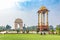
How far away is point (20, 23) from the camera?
142ft

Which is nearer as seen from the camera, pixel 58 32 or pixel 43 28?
pixel 58 32

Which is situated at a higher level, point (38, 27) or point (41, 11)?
point (41, 11)

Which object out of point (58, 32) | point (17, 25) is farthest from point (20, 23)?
point (58, 32)

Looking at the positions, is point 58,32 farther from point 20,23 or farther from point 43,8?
point 20,23

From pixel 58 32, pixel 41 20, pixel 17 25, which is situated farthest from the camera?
pixel 17 25

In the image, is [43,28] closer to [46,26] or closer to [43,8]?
[46,26]

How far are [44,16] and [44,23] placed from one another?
57.4 inches

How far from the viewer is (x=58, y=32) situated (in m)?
24.7

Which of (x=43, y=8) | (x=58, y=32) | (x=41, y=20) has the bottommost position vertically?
(x=58, y=32)

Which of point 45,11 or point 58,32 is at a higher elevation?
point 45,11

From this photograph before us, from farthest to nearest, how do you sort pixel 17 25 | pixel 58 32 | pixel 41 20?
pixel 17 25
pixel 41 20
pixel 58 32

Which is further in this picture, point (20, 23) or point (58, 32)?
point (20, 23)

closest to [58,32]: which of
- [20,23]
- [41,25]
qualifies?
[41,25]

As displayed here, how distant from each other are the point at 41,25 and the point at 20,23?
1158 centimetres
